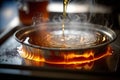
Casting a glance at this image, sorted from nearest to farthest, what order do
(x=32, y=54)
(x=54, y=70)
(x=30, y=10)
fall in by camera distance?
(x=54, y=70)
(x=32, y=54)
(x=30, y=10)

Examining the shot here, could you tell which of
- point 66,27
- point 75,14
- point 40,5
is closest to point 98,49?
point 66,27

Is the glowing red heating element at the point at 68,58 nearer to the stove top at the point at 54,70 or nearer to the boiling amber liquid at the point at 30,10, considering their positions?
the stove top at the point at 54,70

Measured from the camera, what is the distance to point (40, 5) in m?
2.21

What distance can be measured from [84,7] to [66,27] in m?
0.75

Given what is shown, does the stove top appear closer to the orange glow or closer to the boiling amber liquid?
the orange glow

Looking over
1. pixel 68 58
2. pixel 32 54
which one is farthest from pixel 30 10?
pixel 68 58

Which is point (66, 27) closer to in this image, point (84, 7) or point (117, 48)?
point (117, 48)

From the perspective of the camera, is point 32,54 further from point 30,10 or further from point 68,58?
point 30,10

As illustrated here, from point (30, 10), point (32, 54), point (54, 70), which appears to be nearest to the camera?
point (54, 70)

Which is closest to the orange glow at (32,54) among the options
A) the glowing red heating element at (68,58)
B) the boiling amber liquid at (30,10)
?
the glowing red heating element at (68,58)

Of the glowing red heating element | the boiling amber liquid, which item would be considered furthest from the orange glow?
the boiling amber liquid

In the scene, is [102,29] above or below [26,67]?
above

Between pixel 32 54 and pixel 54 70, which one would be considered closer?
pixel 54 70

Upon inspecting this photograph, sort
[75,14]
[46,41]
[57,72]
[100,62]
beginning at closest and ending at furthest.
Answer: [57,72]
[100,62]
[46,41]
[75,14]
